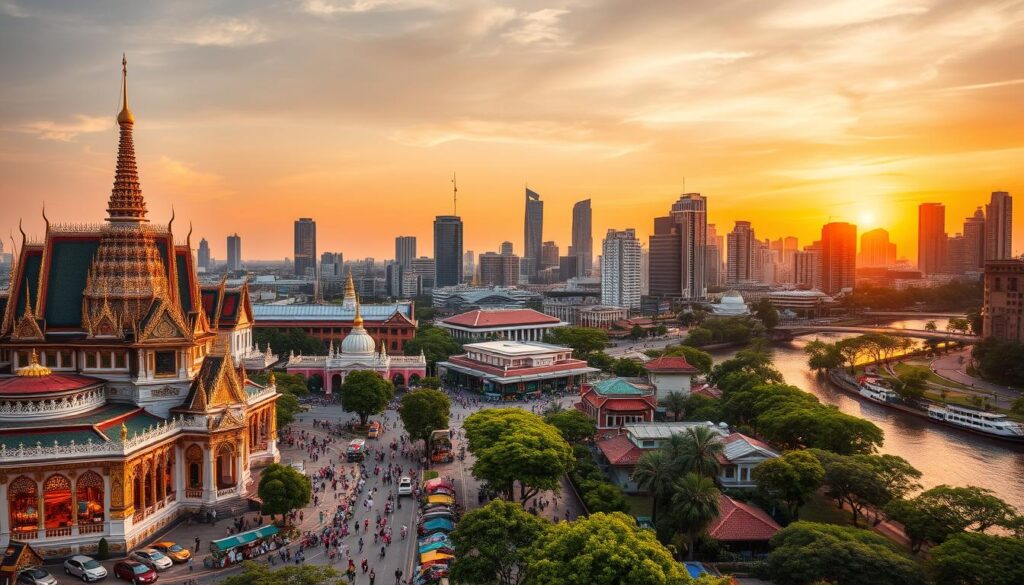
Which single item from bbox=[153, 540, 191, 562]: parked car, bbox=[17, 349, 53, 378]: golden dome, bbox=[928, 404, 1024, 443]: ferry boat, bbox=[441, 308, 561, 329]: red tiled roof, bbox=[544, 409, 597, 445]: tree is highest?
bbox=[17, 349, 53, 378]: golden dome

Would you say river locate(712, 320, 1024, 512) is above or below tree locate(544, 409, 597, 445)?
below

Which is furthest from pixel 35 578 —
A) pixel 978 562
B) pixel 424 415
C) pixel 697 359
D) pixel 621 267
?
pixel 621 267

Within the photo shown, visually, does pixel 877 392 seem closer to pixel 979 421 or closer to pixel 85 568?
pixel 979 421

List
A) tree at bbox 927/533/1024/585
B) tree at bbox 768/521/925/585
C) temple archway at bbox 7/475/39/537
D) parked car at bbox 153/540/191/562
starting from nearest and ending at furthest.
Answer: tree at bbox 927/533/1024/585
tree at bbox 768/521/925/585
parked car at bbox 153/540/191/562
temple archway at bbox 7/475/39/537

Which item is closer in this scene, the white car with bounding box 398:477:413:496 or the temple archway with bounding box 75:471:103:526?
the temple archway with bounding box 75:471:103:526

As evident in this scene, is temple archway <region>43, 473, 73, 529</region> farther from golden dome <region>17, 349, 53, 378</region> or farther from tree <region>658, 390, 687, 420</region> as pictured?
tree <region>658, 390, 687, 420</region>

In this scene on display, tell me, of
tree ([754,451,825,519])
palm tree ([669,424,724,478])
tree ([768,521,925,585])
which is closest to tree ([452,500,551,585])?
palm tree ([669,424,724,478])

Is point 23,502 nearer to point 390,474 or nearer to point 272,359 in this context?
point 390,474
